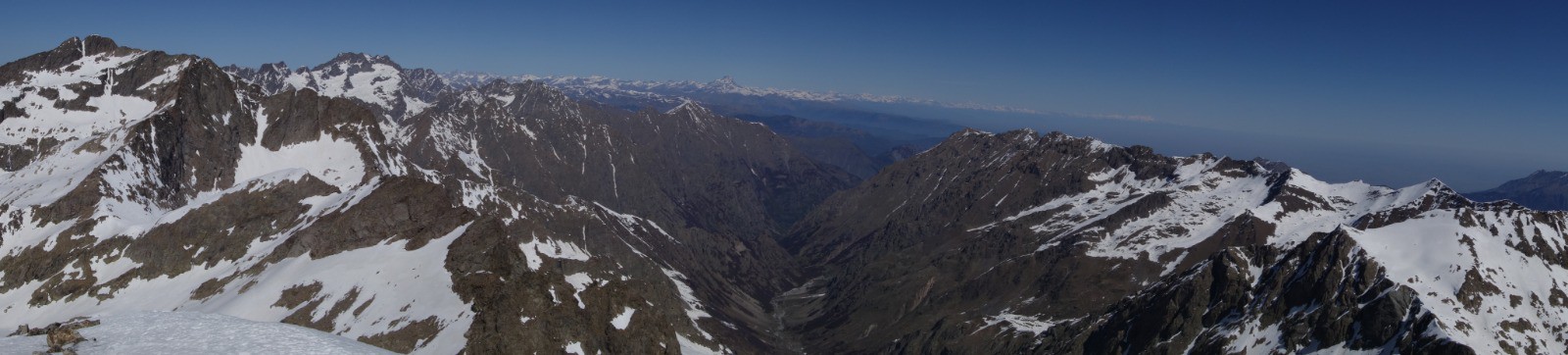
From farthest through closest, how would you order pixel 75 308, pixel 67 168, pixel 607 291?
pixel 67 168
pixel 75 308
pixel 607 291

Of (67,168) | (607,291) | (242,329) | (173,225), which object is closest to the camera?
(242,329)

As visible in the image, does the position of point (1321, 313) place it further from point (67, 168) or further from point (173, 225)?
point (67, 168)

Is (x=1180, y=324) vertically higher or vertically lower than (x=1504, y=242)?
lower

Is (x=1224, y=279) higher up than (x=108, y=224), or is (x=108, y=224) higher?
(x=108, y=224)

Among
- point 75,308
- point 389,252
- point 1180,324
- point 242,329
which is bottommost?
point 1180,324

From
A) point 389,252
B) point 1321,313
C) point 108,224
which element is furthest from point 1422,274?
point 108,224

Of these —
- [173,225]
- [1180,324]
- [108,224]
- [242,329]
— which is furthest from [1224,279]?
[108,224]

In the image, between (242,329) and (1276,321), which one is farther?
(1276,321)

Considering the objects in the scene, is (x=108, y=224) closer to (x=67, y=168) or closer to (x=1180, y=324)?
(x=67, y=168)

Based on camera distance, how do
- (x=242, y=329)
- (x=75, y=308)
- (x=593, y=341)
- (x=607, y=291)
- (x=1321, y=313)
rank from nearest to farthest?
1. (x=242, y=329)
2. (x=593, y=341)
3. (x=607, y=291)
4. (x=75, y=308)
5. (x=1321, y=313)

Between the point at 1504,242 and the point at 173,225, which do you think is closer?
the point at 173,225
